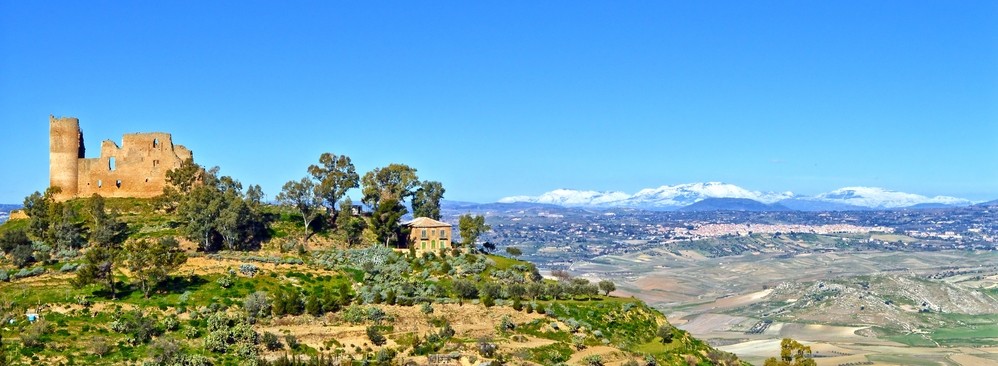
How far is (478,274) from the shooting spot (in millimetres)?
60156

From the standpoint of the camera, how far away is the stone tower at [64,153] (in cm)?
6619

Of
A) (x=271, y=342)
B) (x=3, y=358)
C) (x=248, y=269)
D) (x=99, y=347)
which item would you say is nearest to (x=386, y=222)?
(x=248, y=269)

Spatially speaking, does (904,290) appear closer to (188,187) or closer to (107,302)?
(188,187)

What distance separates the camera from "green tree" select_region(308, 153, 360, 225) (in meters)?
69.6

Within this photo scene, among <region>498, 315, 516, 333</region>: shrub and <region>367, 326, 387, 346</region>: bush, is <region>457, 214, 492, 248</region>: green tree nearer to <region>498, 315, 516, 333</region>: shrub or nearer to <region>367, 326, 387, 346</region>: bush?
<region>498, 315, 516, 333</region>: shrub

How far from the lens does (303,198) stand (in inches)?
2687

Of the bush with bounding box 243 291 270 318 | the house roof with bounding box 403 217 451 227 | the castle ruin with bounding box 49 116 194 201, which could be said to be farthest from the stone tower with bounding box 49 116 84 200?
the bush with bounding box 243 291 270 318

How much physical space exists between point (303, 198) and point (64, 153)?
17331 mm

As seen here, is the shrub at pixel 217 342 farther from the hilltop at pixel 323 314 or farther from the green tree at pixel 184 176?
the green tree at pixel 184 176

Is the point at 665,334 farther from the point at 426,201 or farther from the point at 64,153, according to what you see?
the point at 64,153

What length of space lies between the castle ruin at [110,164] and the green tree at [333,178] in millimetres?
10272

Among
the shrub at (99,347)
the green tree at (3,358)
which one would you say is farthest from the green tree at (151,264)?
the green tree at (3,358)

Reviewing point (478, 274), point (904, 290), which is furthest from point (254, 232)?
point (904, 290)

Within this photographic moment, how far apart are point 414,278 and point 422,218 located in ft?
46.3
